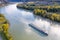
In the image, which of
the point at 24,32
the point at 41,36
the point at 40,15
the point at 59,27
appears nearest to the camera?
the point at 41,36

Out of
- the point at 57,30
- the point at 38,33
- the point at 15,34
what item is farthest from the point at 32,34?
the point at 57,30

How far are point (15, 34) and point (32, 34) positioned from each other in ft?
2.26

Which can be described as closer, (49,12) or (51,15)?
(51,15)

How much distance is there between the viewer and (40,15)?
1015 centimetres

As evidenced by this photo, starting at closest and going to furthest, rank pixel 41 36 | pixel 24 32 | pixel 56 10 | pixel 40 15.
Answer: pixel 41 36 < pixel 24 32 < pixel 40 15 < pixel 56 10

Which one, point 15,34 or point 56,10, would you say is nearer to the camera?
point 15,34

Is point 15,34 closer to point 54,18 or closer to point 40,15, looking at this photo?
point 54,18

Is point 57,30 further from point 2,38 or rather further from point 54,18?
point 2,38

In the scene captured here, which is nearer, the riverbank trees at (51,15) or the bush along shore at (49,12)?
the riverbank trees at (51,15)

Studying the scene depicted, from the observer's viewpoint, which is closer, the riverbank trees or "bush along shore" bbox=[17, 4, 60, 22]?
the riverbank trees

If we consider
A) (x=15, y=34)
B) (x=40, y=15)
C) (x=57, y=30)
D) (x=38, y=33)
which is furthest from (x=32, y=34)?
(x=40, y=15)

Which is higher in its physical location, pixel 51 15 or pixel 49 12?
pixel 51 15

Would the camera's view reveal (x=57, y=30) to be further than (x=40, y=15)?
No

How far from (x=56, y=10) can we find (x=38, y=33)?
4801 millimetres
